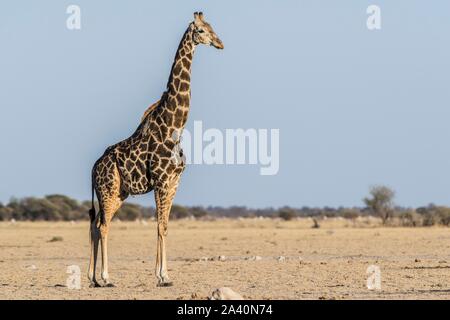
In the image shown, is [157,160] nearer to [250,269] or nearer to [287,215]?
[250,269]

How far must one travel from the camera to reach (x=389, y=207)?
75188 millimetres

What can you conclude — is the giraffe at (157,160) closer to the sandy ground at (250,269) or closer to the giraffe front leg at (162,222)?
the giraffe front leg at (162,222)

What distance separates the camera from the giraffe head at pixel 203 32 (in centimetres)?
1995

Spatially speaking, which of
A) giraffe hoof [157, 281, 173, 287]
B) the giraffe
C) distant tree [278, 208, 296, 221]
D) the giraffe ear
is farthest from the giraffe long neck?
distant tree [278, 208, 296, 221]

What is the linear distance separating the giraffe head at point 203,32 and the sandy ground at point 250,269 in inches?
177

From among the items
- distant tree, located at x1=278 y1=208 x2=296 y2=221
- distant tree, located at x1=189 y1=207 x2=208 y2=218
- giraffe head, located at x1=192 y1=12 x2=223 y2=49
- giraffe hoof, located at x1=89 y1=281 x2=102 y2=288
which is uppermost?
giraffe head, located at x1=192 y1=12 x2=223 y2=49

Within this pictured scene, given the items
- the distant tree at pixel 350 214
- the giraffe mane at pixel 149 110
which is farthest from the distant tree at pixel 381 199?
the giraffe mane at pixel 149 110

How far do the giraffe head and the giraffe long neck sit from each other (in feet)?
0.64

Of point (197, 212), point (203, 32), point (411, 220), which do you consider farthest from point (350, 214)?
point (203, 32)

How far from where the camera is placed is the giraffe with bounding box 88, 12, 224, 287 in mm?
19828

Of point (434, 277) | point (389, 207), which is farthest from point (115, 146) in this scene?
point (389, 207)

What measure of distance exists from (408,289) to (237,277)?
14.2ft

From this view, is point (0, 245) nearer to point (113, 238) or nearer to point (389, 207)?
point (113, 238)

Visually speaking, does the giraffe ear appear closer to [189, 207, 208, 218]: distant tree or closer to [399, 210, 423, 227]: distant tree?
[399, 210, 423, 227]: distant tree
